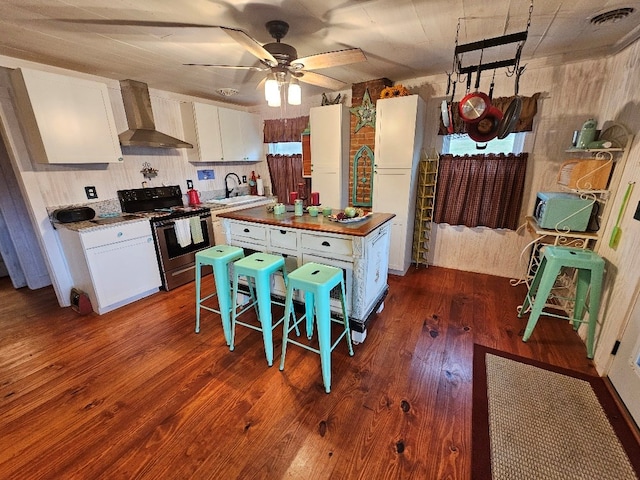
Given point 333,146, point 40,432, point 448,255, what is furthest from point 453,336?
point 40,432

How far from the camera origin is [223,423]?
5.11ft

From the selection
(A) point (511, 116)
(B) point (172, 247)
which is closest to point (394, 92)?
(A) point (511, 116)

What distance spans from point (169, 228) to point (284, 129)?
241cm

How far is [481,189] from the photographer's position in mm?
3158

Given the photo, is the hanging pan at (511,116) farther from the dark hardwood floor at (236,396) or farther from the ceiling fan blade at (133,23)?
the ceiling fan blade at (133,23)

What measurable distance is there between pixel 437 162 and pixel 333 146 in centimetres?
132

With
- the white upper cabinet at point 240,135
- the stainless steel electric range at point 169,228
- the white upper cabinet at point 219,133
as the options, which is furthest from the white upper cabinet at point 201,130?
the stainless steel electric range at point 169,228

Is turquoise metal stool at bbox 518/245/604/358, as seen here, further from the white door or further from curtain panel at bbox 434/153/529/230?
curtain panel at bbox 434/153/529/230

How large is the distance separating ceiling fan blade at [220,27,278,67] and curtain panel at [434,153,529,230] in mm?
2374

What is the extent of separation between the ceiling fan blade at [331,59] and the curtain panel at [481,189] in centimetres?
200

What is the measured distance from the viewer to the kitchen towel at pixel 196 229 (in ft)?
10.7

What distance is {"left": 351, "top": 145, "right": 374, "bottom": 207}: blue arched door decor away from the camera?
3553 millimetres

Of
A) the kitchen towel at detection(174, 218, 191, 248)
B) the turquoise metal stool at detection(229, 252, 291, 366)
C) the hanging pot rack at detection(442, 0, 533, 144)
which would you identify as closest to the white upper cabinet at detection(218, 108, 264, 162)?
the kitchen towel at detection(174, 218, 191, 248)

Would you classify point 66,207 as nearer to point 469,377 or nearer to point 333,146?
point 333,146
